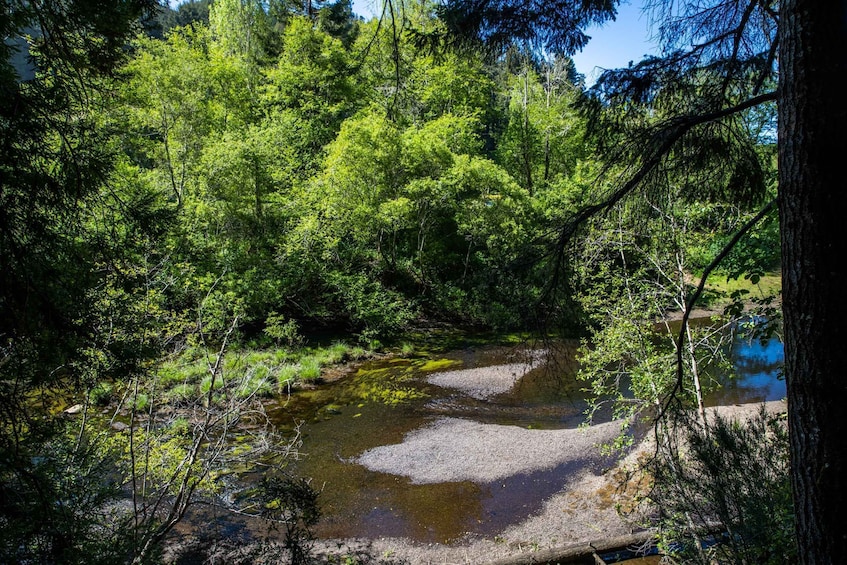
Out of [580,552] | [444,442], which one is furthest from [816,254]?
[444,442]

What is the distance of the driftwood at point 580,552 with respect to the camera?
638cm

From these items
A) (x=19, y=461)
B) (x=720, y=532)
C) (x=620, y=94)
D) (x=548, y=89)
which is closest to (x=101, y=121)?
(x=19, y=461)

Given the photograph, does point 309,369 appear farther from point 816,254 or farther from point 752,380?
point 816,254

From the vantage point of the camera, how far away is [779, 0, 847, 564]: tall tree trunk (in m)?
1.84

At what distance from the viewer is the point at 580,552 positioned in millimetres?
6449

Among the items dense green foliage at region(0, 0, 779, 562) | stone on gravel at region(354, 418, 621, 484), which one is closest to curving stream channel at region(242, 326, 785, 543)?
stone on gravel at region(354, 418, 621, 484)

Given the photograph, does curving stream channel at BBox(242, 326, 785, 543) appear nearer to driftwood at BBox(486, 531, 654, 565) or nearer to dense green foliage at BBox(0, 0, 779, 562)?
driftwood at BBox(486, 531, 654, 565)

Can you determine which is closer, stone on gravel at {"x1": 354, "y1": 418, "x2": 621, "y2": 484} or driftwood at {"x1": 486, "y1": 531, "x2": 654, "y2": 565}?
driftwood at {"x1": 486, "y1": 531, "x2": 654, "y2": 565}

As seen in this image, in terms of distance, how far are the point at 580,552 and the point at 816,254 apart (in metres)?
5.90

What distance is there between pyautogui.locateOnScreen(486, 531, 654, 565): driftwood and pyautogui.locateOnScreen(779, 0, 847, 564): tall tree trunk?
5.09 m

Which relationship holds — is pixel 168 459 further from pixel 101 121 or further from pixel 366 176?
pixel 366 176

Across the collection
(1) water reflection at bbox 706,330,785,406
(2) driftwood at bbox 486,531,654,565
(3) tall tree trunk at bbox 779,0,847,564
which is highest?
(3) tall tree trunk at bbox 779,0,847,564

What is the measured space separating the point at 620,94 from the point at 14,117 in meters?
3.97

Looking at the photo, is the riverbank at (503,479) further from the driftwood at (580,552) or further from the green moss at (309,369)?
the green moss at (309,369)
